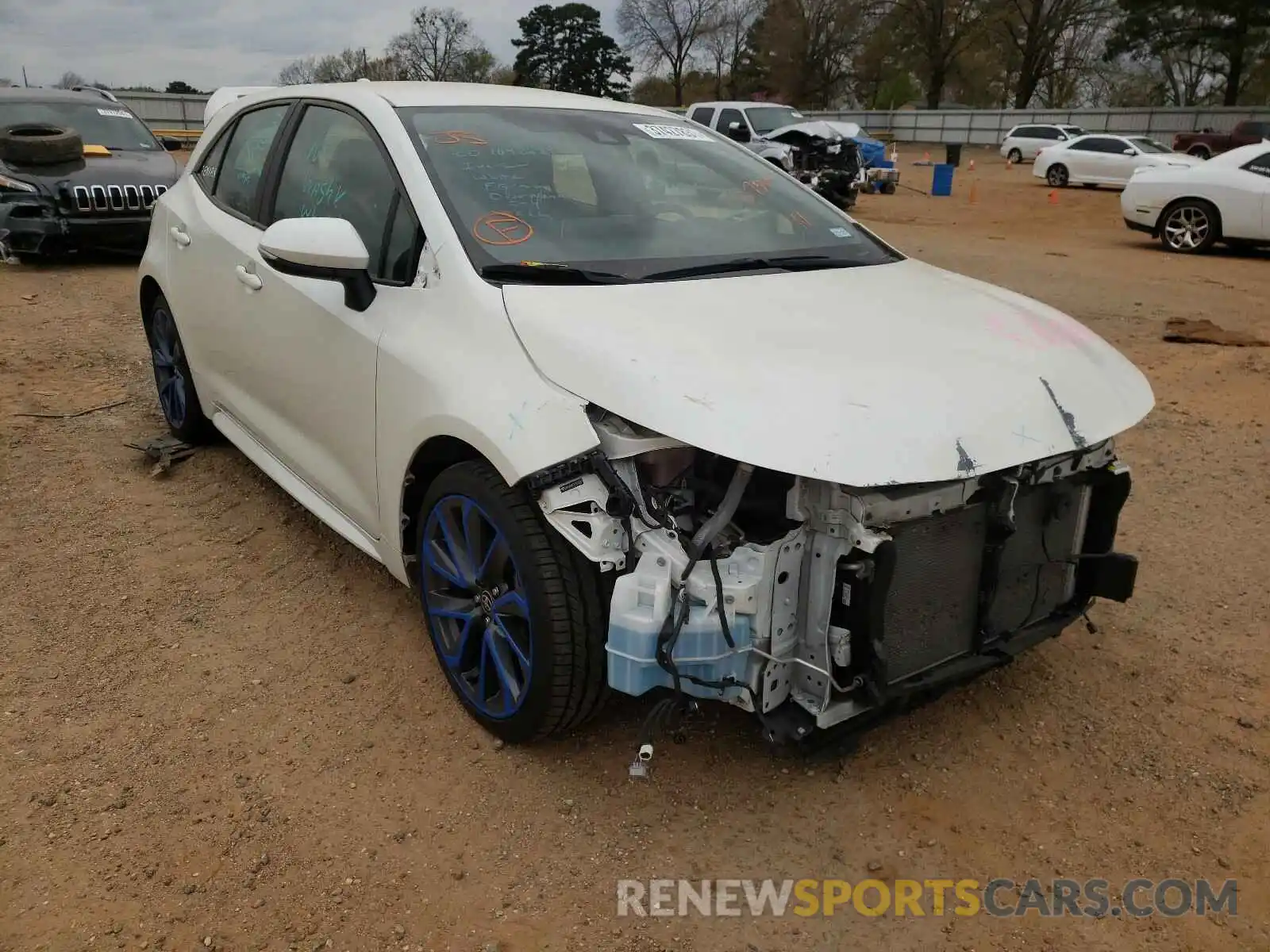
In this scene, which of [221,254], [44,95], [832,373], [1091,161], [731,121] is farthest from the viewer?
[1091,161]

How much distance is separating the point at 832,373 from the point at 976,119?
162ft

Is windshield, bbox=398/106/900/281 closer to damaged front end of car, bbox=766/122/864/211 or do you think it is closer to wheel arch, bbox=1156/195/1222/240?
wheel arch, bbox=1156/195/1222/240

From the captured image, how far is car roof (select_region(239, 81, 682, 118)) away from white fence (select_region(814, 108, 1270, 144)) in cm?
4023

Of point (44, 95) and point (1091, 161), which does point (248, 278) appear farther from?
point (1091, 161)

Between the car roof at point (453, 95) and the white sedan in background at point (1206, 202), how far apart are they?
34.8 feet

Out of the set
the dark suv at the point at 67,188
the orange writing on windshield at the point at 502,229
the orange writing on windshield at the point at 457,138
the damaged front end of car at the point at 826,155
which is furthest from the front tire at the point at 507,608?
the damaged front end of car at the point at 826,155

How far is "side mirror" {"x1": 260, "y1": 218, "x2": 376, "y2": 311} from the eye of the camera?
9.10 feet

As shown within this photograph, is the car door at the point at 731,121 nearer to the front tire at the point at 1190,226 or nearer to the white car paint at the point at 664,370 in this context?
the front tire at the point at 1190,226

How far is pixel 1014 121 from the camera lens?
147ft


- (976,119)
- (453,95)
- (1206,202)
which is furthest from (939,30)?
(453,95)

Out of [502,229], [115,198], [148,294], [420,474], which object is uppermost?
[502,229]

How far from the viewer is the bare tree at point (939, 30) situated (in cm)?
5212

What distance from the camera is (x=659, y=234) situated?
122 inches

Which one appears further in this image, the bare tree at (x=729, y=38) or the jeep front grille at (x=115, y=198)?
the bare tree at (x=729, y=38)
